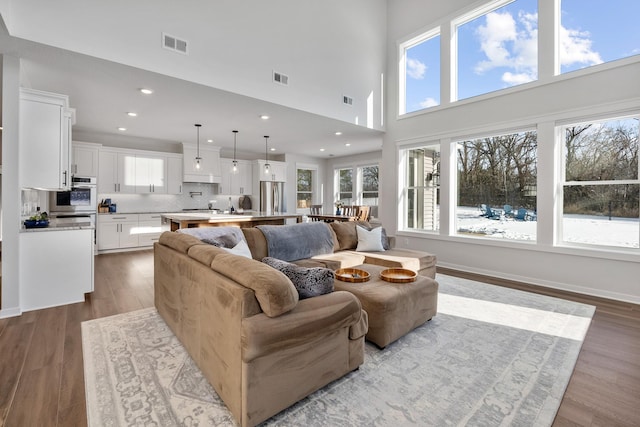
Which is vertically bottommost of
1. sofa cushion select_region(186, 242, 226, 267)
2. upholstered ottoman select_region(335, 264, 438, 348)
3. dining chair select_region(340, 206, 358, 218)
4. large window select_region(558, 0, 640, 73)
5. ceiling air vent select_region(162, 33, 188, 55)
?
upholstered ottoman select_region(335, 264, 438, 348)

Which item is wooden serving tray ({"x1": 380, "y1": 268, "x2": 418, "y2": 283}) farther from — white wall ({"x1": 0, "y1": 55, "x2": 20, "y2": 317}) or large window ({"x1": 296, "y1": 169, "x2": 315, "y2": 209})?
large window ({"x1": 296, "y1": 169, "x2": 315, "y2": 209})

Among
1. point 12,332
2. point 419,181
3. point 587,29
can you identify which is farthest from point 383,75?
point 12,332

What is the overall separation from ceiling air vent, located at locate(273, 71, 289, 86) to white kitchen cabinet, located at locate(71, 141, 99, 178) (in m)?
4.60

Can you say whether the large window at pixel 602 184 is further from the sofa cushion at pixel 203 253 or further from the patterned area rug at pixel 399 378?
the sofa cushion at pixel 203 253

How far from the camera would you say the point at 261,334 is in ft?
4.87

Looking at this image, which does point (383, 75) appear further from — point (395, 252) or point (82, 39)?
point (82, 39)

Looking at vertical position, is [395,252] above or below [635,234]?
below

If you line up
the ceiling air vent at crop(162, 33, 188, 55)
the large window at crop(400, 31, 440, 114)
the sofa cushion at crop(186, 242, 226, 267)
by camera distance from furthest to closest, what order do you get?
the large window at crop(400, 31, 440, 114) < the ceiling air vent at crop(162, 33, 188, 55) < the sofa cushion at crop(186, 242, 226, 267)

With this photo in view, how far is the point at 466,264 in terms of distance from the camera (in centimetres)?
516

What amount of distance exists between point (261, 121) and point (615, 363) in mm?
5425

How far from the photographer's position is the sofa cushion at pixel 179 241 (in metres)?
2.48

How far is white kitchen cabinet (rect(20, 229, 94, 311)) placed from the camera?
10.5ft

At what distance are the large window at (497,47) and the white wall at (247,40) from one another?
163 centimetres

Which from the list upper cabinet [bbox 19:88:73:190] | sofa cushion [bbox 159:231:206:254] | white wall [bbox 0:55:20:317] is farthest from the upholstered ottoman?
upper cabinet [bbox 19:88:73:190]
